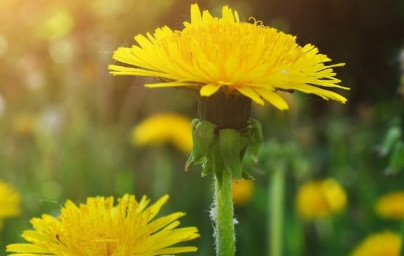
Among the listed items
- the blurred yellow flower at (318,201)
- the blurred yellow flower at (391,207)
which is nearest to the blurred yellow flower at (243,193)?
the blurred yellow flower at (318,201)

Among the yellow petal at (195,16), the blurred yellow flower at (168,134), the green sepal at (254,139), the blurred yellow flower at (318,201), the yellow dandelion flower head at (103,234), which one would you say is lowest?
the yellow dandelion flower head at (103,234)

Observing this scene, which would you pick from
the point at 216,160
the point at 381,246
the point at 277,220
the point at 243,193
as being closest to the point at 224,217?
the point at 216,160

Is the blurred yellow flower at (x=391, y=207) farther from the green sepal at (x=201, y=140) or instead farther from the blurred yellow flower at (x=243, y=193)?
the green sepal at (x=201, y=140)

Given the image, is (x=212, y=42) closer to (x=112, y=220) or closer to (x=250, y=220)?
(x=112, y=220)

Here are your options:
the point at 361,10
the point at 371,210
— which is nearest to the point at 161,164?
the point at 371,210

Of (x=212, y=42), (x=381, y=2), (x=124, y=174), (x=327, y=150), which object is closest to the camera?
(x=212, y=42)

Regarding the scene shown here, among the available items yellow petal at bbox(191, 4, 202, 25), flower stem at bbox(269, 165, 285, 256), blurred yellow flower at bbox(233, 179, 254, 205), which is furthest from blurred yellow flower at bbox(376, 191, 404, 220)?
yellow petal at bbox(191, 4, 202, 25)
